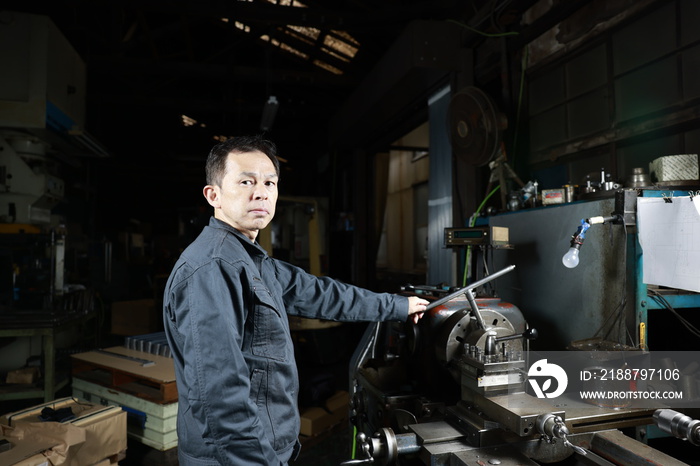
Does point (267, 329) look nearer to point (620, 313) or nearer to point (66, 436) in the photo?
point (620, 313)

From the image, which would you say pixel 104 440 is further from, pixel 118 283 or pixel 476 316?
pixel 118 283

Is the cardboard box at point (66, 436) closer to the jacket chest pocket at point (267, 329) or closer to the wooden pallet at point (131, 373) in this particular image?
the wooden pallet at point (131, 373)

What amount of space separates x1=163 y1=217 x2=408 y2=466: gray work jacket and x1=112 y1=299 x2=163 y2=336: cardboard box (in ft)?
19.2

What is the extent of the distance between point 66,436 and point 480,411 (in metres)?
1.92

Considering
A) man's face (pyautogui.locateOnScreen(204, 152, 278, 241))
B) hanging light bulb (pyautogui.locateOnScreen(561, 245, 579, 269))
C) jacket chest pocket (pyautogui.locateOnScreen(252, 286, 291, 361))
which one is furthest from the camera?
hanging light bulb (pyautogui.locateOnScreen(561, 245, 579, 269))

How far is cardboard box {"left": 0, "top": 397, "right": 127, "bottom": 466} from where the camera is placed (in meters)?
1.93

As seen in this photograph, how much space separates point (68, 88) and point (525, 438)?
4.94 meters

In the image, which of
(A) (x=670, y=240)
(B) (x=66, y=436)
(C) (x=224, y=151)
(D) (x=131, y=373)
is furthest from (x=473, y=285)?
(D) (x=131, y=373)

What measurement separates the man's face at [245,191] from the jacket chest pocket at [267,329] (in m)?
0.23

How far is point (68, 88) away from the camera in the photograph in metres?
4.36

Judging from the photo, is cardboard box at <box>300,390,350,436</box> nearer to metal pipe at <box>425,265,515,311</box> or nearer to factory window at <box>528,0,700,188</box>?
metal pipe at <box>425,265,515,311</box>

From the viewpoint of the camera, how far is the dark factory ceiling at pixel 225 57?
13.6 ft

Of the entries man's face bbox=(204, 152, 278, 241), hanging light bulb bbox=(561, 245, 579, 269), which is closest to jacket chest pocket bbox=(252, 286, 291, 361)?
man's face bbox=(204, 152, 278, 241)

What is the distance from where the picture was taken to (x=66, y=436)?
206 centimetres
